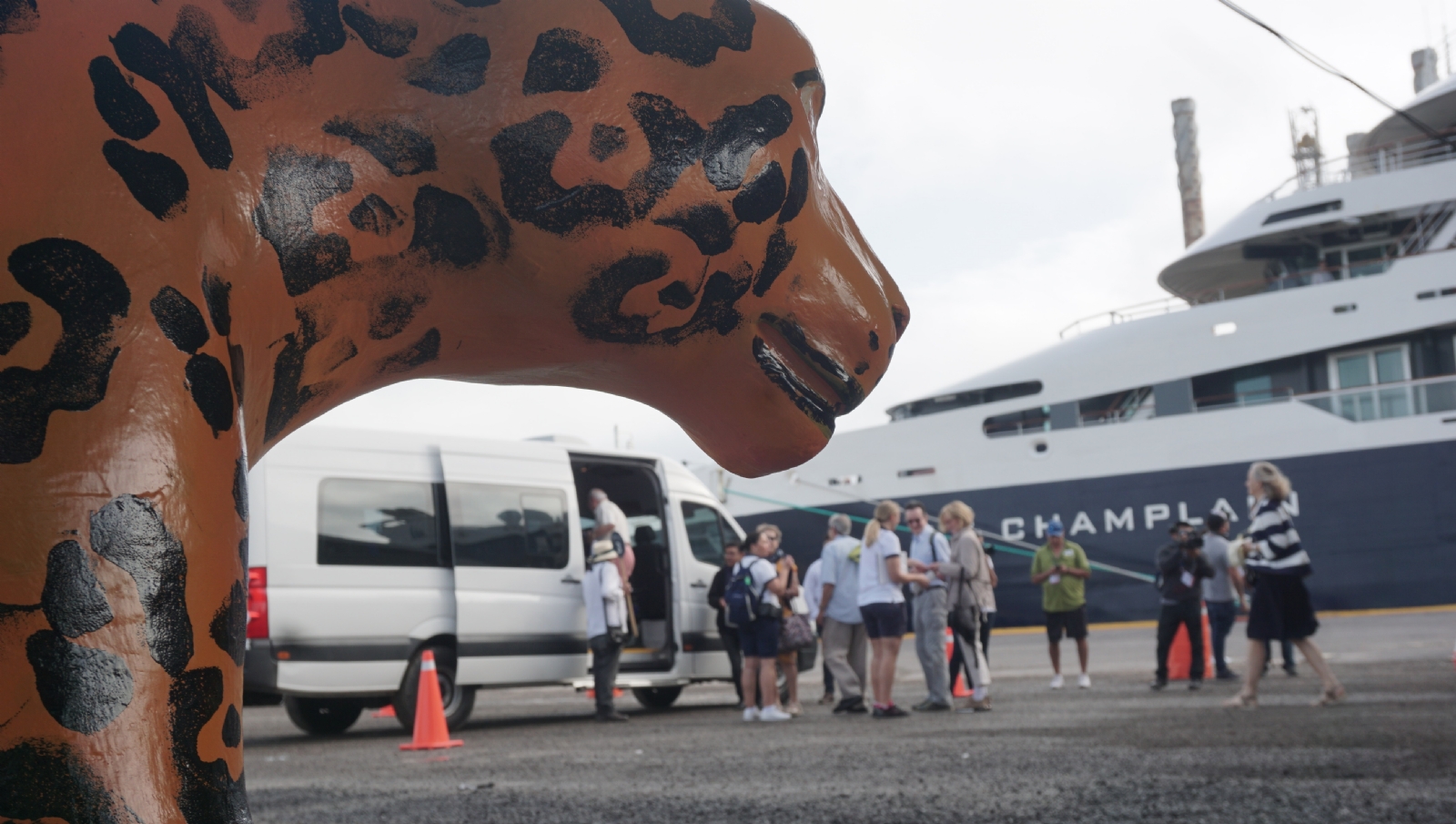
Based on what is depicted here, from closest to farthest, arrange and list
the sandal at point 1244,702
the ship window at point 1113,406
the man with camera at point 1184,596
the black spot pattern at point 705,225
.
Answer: the black spot pattern at point 705,225 < the sandal at point 1244,702 < the man with camera at point 1184,596 < the ship window at point 1113,406

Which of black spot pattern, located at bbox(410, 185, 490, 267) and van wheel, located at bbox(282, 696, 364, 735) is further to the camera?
van wheel, located at bbox(282, 696, 364, 735)

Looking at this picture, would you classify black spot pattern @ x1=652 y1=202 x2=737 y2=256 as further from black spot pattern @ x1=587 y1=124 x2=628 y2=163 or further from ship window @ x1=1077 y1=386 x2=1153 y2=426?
ship window @ x1=1077 y1=386 x2=1153 y2=426

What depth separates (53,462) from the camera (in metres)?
0.60

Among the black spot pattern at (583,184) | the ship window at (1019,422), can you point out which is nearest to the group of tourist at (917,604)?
the black spot pattern at (583,184)

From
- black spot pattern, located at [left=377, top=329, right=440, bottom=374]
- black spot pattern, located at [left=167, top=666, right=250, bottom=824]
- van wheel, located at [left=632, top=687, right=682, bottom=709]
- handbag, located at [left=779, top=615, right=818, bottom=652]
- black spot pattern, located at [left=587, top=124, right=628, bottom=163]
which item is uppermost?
black spot pattern, located at [left=587, top=124, right=628, bottom=163]

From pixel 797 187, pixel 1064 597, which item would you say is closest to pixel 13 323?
pixel 797 187

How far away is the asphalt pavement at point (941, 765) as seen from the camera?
4.36 m

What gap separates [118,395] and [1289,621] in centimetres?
771

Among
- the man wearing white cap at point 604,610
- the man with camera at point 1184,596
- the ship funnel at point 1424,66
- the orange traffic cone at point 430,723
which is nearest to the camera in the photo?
the orange traffic cone at point 430,723

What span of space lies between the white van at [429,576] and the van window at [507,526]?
12 millimetres

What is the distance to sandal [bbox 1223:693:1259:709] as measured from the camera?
7738 millimetres

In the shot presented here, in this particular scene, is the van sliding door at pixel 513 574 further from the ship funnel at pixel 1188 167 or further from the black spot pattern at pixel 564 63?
the ship funnel at pixel 1188 167

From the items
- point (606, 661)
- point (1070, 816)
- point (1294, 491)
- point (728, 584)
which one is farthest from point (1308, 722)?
point (1294, 491)

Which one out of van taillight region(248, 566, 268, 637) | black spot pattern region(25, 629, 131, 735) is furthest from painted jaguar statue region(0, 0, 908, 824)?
van taillight region(248, 566, 268, 637)
